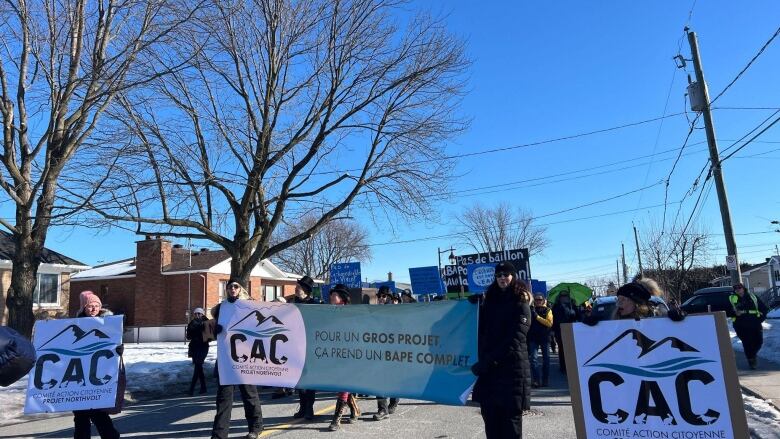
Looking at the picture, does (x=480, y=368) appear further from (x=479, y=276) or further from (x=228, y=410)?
(x=479, y=276)

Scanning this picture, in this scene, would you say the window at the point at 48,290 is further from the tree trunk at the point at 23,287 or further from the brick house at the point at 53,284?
the tree trunk at the point at 23,287

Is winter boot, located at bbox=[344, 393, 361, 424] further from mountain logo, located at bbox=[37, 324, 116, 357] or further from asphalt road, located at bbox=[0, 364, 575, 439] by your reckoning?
mountain logo, located at bbox=[37, 324, 116, 357]

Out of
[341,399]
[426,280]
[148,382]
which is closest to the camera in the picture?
[341,399]

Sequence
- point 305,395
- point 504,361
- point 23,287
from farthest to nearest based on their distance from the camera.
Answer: point 23,287 < point 305,395 < point 504,361

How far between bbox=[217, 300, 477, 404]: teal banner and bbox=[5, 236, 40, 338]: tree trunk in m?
9.04

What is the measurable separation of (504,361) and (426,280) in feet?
69.8

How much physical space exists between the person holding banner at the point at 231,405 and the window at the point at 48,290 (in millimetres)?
27320

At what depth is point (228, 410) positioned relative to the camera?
671cm

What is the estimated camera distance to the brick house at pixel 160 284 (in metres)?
35.1

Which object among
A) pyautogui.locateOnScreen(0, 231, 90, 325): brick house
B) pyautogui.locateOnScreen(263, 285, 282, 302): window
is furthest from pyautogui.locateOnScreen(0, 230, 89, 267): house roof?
pyautogui.locateOnScreen(263, 285, 282, 302): window

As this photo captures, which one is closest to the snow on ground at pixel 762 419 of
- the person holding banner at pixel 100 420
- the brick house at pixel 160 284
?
the person holding banner at pixel 100 420

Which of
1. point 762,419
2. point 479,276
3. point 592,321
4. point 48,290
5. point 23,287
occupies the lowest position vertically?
point 762,419

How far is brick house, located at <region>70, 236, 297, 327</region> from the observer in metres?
35.1

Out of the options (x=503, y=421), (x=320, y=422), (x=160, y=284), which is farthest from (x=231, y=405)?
(x=160, y=284)
